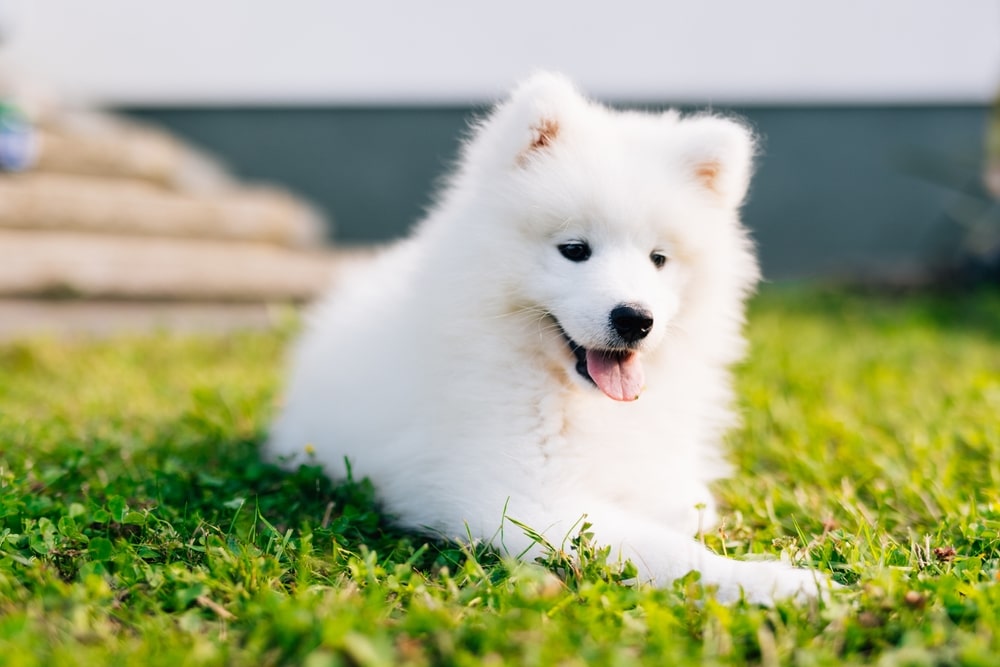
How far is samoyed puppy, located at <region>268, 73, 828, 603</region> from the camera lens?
6.88 feet

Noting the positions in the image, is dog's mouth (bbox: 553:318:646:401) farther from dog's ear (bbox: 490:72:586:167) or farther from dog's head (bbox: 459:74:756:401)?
dog's ear (bbox: 490:72:586:167)

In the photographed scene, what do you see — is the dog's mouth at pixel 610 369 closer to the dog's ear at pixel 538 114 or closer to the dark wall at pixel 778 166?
the dog's ear at pixel 538 114

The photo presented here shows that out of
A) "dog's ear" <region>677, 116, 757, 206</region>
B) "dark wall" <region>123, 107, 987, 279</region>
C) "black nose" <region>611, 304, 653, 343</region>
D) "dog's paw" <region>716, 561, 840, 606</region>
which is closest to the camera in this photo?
"dog's paw" <region>716, 561, 840, 606</region>

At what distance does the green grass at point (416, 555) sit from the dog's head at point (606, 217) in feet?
1.72

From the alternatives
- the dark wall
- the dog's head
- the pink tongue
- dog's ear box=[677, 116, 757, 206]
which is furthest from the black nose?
the dark wall

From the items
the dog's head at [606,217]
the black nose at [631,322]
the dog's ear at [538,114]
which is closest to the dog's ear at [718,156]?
the dog's head at [606,217]

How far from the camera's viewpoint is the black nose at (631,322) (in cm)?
205

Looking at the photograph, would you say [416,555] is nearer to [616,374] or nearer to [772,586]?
[616,374]

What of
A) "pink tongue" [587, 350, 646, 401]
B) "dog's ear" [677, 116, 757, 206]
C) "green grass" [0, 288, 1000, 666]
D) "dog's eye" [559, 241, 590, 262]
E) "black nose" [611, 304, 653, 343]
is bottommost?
"green grass" [0, 288, 1000, 666]

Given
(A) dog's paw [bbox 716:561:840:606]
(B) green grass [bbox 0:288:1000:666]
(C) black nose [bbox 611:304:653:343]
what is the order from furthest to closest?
(C) black nose [bbox 611:304:653:343], (A) dog's paw [bbox 716:561:840:606], (B) green grass [bbox 0:288:1000:666]

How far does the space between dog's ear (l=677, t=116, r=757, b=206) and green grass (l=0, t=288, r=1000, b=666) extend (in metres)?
0.91

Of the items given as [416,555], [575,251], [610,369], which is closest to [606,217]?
[575,251]

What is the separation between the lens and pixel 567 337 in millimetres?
2215

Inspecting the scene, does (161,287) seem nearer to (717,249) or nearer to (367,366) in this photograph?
(367,366)
